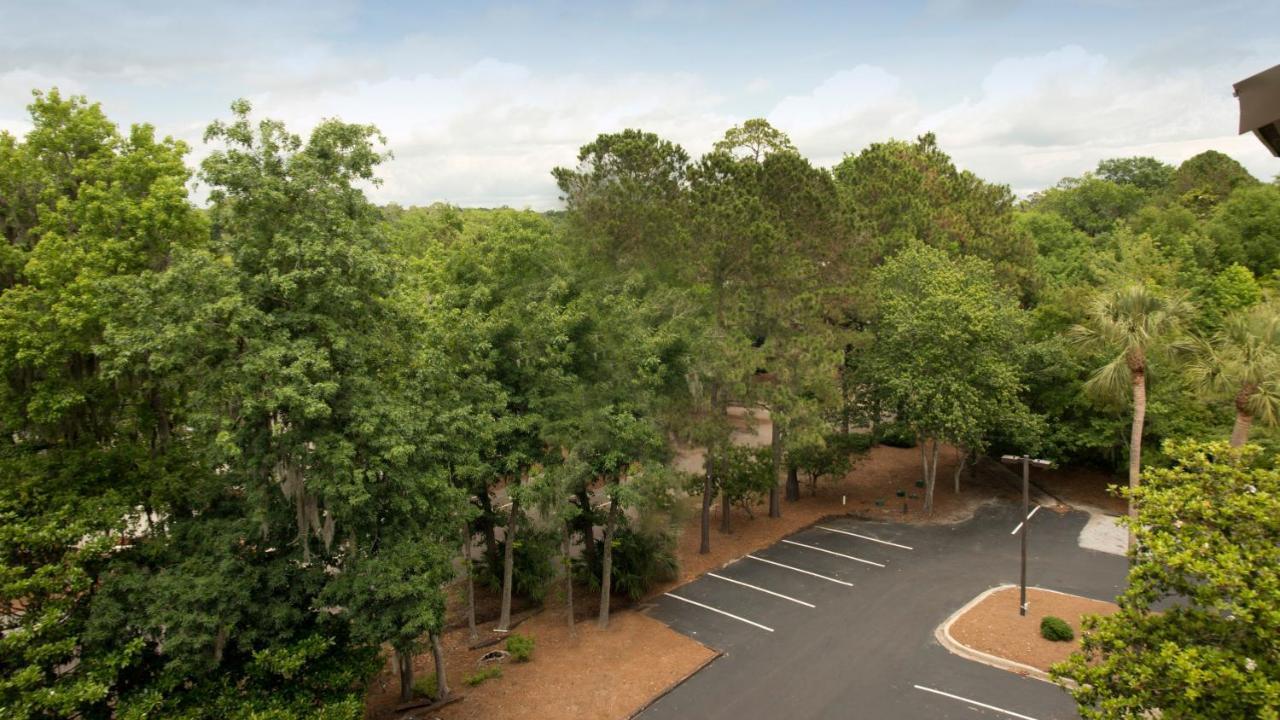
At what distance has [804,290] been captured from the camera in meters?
23.8

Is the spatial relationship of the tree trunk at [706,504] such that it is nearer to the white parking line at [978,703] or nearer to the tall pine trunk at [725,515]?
the tall pine trunk at [725,515]

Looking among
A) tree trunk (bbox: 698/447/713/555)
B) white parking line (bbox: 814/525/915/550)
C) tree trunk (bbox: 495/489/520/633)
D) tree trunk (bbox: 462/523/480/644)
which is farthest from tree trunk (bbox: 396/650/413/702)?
white parking line (bbox: 814/525/915/550)

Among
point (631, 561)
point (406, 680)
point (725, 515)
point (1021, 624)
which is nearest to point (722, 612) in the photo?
point (631, 561)

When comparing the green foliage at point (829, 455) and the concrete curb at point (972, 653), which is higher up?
the green foliage at point (829, 455)

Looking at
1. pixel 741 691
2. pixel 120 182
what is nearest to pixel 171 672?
pixel 120 182

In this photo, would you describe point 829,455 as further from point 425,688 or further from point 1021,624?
point 425,688

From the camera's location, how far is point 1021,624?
18.6 metres

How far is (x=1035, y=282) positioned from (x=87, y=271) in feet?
127

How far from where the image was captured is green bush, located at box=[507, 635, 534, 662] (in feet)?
59.6

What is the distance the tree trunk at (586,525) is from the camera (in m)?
20.2

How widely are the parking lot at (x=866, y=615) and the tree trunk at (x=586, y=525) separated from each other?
8.38 ft

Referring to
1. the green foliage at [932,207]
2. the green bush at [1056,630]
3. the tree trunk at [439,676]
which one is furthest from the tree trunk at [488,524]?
the green foliage at [932,207]

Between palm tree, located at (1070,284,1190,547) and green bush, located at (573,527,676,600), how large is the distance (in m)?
13.4

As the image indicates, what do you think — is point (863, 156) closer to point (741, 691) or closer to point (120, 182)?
point (741, 691)
